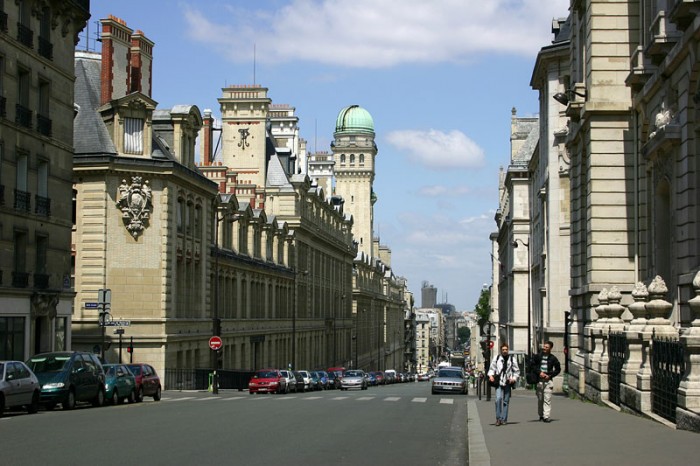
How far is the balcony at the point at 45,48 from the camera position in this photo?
3925 centimetres

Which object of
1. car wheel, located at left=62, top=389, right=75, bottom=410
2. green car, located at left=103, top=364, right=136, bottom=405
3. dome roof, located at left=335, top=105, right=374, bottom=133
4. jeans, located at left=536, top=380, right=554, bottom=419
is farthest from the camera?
dome roof, located at left=335, top=105, right=374, bottom=133

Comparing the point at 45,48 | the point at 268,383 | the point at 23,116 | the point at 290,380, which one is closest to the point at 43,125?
the point at 23,116

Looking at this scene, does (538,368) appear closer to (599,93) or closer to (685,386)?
(685,386)

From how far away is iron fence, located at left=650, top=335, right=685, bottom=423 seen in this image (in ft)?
57.0

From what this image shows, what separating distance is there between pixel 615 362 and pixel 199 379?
3357 centimetres

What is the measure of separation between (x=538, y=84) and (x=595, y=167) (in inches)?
1160

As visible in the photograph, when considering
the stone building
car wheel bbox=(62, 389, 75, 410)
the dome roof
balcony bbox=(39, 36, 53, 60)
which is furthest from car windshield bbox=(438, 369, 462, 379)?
the dome roof

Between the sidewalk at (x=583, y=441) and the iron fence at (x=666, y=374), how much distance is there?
0.34 m

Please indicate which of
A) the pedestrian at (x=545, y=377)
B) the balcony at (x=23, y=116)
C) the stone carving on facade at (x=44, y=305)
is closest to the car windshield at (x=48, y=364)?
the stone carving on facade at (x=44, y=305)

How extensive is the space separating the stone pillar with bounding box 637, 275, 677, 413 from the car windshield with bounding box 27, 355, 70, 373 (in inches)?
647

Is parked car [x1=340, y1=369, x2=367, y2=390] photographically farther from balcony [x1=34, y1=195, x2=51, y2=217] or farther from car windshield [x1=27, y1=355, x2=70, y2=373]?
car windshield [x1=27, y1=355, x2=70, y2=373]

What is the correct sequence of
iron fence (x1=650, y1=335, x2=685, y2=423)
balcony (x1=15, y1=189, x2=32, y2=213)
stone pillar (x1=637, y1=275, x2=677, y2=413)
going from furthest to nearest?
balcony (x1=15, y1=189, x2=32, y2=213)
stone pillar (x1=637, y1=275, x2=677, y2=413)
iron fence (x1=650, y1=335, x2=685, y2=423)

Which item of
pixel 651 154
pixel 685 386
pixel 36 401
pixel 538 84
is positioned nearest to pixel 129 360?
pixel 36 401

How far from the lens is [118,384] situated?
1328 inches
